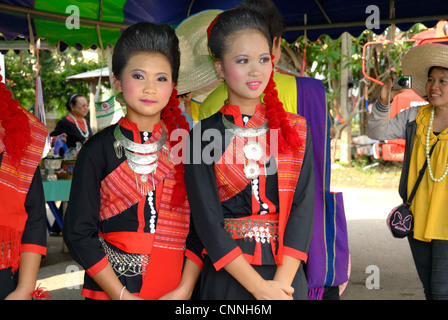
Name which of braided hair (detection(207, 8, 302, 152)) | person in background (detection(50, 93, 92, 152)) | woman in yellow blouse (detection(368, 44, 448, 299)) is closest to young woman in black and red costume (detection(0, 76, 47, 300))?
braided hair (detection(207, 8, 302, 152))

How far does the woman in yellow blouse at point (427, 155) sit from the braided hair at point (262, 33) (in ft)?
4.64

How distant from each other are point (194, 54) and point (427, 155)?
4.82 ft

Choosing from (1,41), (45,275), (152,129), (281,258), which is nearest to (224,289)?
(281,258)

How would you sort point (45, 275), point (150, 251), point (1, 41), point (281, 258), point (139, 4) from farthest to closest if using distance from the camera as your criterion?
point (1, 41), point (45, 275), point (139, 4), point (150, 251), point (281, 258)

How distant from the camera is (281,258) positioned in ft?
5.57

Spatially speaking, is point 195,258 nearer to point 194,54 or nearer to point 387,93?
point 194,54

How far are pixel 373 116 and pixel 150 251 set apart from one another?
193 cm

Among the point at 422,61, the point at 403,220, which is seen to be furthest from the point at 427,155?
A: the point at 422,61

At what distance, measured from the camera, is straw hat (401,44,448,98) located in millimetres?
2945

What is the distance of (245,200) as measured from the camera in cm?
177

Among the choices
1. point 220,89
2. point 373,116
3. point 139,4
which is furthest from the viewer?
point 139,4

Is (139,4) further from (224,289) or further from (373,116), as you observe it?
(224,289)

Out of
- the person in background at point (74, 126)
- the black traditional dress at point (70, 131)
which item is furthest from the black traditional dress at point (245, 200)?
the black traditional dress at point (70, 131)

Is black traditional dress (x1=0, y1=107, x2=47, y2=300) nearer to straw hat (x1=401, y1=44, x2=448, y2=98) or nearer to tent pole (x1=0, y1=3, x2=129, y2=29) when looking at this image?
tent pole (x1=0, y1=3, x2=129, y2=29)
